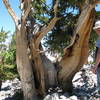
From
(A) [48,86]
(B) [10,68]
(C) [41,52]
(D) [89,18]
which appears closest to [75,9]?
(D) [89,18]

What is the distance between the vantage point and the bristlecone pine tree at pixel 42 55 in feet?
25.1

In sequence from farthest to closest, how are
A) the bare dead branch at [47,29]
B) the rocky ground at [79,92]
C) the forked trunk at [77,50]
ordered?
1. the rocky ground at [79,92]
2. the bare dead branch at [47,29]
3. the forked trunk at [77,50]

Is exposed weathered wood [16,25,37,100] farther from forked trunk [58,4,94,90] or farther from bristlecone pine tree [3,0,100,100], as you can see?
forked trunk [58,4,94,90]

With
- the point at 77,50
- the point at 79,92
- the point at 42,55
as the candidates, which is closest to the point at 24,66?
the point at 42,55

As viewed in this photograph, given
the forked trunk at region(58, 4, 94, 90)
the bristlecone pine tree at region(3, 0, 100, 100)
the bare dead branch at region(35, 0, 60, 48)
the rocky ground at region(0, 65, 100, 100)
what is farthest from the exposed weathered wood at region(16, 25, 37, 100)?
the forked trunk at region(58, 4, 94, 90)

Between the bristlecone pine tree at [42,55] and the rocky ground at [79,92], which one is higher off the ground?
the bristlecone pine tree at [42,55]

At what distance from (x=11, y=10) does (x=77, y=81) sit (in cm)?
415

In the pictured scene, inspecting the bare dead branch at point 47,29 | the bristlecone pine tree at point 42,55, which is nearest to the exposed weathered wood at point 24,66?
the bristlecone pine tree at point 42,55

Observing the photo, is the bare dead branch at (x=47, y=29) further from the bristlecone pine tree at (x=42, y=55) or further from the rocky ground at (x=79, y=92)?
the rocky ground at (x=79, y=92)

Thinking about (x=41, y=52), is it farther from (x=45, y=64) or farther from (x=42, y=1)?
(x=42, y=1)

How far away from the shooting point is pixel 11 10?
8062 millimetres

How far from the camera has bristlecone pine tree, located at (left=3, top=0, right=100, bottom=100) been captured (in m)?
7.66

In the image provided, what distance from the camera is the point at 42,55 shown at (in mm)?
8391

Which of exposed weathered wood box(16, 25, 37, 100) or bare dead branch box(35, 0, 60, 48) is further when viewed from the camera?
exposed weathered wood box(16, 25, 37, 100)
